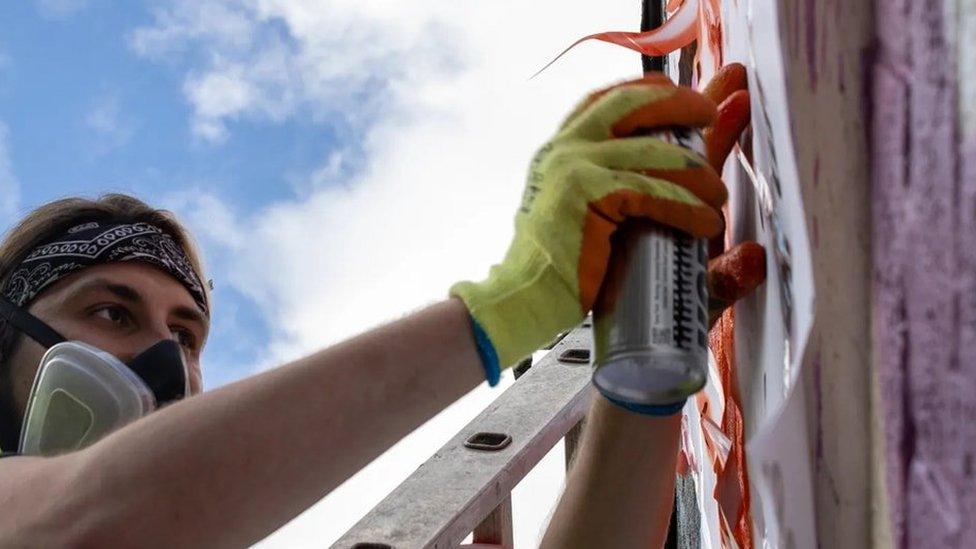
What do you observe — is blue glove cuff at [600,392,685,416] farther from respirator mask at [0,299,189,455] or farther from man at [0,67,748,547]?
respirator mask at [0,299,189,455]

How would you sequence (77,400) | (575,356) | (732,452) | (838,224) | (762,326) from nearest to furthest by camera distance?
(838,224) < (762,326) < (732,452) < (77,400) < (575,356)

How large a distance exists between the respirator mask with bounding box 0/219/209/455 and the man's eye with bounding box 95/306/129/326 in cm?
9

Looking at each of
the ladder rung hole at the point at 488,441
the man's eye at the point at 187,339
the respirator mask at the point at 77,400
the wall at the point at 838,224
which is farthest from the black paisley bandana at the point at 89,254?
the wall at the point at 838,224

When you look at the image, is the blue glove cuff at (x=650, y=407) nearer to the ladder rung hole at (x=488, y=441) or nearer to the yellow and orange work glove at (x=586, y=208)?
the yellow and orange work glove at (x=586, y=208)

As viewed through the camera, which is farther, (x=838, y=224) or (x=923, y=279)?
(x=838, y=224)

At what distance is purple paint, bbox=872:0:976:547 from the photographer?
0.65 metres

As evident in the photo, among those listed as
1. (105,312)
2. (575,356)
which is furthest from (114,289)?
(575,356)

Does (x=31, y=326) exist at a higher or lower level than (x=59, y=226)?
lower

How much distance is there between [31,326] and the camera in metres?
1.98

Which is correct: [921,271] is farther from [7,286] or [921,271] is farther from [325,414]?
[7,286]

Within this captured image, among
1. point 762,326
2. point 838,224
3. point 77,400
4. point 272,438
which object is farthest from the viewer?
point 77,400

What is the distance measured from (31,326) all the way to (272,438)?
4.05ft

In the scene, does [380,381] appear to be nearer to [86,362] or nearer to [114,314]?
[86,362]

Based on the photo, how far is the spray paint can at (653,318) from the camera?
0.97 meters
